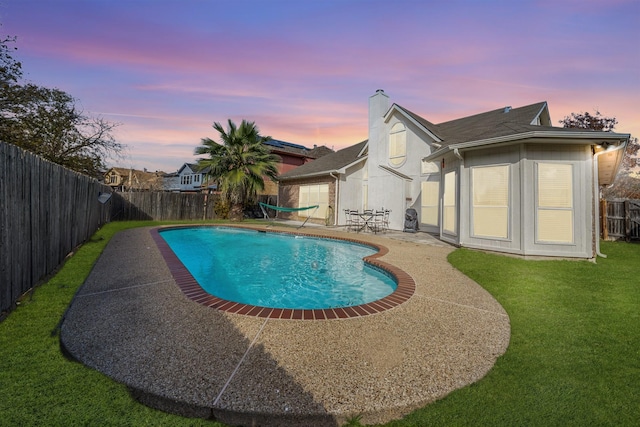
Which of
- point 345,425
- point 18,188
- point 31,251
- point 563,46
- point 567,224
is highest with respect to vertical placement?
point 563,46

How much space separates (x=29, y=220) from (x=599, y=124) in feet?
101

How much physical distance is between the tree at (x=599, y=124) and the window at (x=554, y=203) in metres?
19.8

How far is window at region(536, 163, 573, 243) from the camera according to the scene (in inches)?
258

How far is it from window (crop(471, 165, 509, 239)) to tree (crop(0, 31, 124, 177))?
16.7 meters

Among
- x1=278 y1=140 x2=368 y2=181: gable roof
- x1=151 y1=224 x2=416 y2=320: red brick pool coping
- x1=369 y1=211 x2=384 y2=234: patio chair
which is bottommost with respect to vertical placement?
x1=151 y1=224 x2=416 y2=320: red brick pool coping

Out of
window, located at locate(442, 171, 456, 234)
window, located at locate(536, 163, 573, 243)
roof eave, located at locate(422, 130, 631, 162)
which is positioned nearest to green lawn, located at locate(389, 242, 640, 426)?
window, located at locate(536, 163, 573, 243)

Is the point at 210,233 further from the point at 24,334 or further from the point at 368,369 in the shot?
the point at 368,369

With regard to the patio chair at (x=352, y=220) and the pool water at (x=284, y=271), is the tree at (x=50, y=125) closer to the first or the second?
the pool water at (x=284, y=271)

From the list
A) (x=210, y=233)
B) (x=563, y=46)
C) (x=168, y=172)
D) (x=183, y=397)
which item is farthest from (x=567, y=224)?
(x=168, y=172)

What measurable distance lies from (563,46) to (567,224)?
5476 millimetres

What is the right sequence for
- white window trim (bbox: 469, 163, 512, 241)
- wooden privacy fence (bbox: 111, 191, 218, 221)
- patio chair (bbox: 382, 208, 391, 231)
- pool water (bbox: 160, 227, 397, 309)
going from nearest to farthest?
pool water (bbox: 160, 227, 397, 309) → white window trim (bbox: 469, 163, 512, 241) → patio chair (bbox: 382, 208, 391, 231) → wooden privacy fence (bbox: 111, 191, 218, 221)

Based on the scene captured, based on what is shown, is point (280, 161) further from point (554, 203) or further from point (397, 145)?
point (554, 203)

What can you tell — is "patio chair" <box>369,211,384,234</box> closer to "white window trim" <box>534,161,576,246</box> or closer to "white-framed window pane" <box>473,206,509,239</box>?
"white-framed window pane" <box>473,206,509,239</box>

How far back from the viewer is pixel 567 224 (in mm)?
6578
